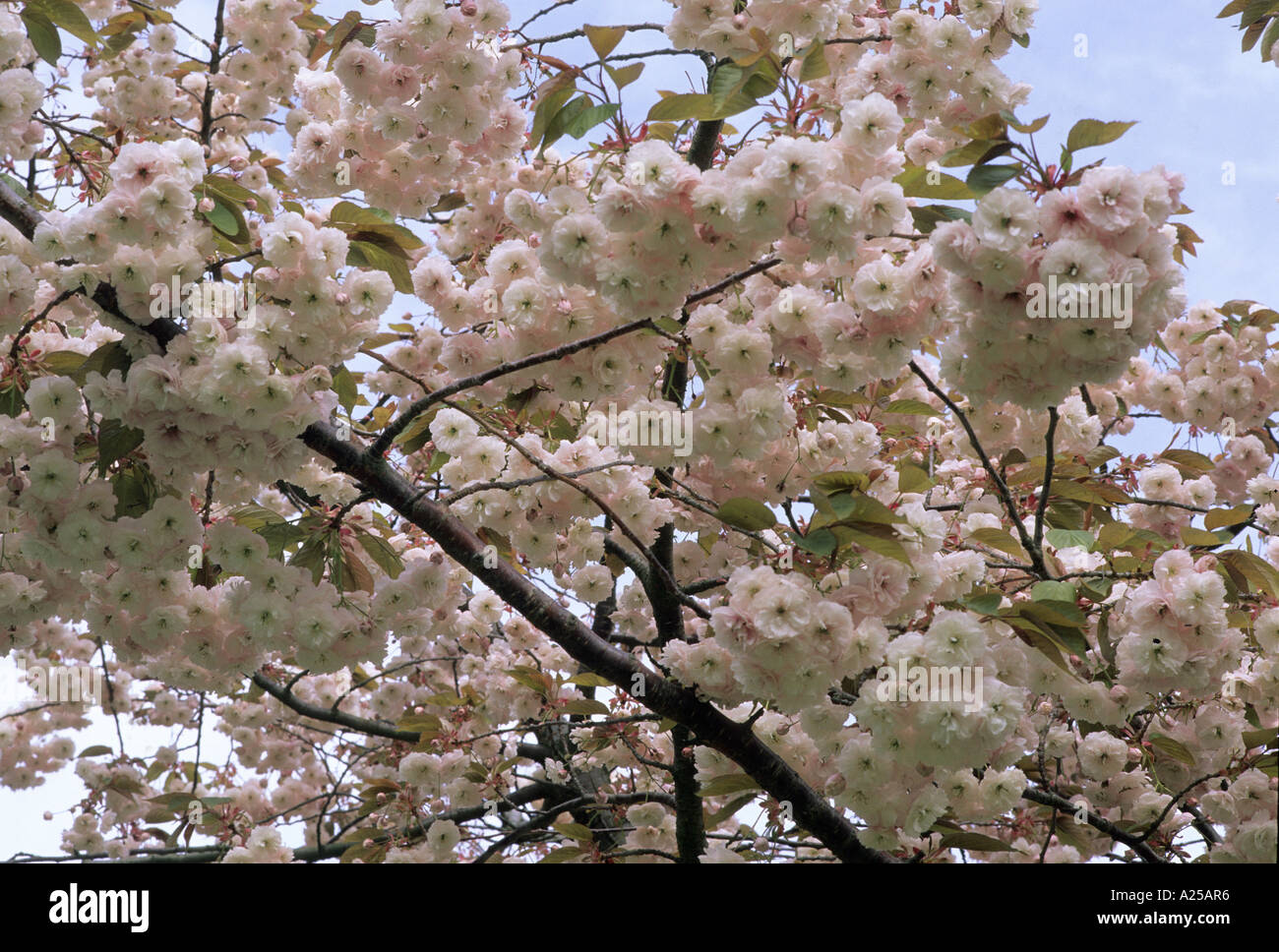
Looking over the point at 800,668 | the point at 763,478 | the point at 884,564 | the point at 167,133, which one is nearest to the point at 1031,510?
the point at 763,478

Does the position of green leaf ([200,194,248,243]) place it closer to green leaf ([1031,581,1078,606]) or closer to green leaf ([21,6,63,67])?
green leaf ([21,6,63,67])

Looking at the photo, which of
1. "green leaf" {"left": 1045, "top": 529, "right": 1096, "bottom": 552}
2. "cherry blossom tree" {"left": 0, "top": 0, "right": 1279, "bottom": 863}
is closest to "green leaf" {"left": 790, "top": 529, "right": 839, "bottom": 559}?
"cherry blossom tree" {"left": 0, "top": 0, "right": 1279, "bottom": 863}

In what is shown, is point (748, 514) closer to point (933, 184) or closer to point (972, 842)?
point (933, 184)

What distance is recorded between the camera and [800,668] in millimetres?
2246

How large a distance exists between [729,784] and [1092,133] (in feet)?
6.19

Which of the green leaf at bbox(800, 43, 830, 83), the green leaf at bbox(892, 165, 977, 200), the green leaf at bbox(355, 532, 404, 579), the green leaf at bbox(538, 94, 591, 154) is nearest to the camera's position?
the green leaf at bbox(892, 165, 977, 200)

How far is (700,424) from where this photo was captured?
2402 mm

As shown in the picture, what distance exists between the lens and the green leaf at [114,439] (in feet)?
8.34

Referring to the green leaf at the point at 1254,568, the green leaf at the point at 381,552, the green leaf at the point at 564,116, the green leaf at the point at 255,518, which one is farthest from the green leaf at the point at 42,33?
the green leaf at the point at 1254,568

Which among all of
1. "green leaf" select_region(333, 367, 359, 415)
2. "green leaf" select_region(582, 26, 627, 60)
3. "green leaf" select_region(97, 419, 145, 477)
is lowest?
"green leaf" select_region(97, 419, 145, 477)

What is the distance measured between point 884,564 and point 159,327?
181 cm

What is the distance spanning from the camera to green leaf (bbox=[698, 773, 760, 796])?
113 inches

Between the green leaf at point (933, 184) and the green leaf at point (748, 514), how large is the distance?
0.79m

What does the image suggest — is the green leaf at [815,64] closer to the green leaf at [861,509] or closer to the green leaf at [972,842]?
the green leaf at [861,509]
